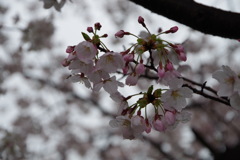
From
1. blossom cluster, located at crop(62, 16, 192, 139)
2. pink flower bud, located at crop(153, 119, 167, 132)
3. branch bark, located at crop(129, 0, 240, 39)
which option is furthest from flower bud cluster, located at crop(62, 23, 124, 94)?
branch bark, located at crop(129, 0, 240, 39)

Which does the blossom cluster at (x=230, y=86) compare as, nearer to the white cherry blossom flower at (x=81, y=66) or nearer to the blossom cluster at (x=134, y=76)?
the blossom cluster at (x=134, y=76)

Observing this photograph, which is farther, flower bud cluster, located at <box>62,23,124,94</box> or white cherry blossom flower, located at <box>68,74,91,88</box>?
white cherry blossom flower, located at <box>68,74,91,88</box>

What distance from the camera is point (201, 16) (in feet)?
5.28

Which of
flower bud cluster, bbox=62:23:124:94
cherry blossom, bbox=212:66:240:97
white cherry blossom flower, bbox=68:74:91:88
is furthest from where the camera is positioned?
white cherry blossom flower, bbox=68:74:91:88

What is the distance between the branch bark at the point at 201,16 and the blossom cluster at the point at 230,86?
0.22 m

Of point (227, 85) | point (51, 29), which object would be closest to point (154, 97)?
point (227, 85)

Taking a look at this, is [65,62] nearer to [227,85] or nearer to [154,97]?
[154,97]

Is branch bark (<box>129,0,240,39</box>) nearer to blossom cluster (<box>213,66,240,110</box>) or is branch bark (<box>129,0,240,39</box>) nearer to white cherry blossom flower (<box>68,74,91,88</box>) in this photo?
blossom cluster (<box>213,66,240,110</box>)

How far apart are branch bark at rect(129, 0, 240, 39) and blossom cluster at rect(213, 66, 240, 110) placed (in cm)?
22

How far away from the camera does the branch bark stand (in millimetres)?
1573

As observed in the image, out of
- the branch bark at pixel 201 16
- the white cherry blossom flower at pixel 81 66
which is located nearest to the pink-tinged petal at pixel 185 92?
the branch bark at pixel 201 16

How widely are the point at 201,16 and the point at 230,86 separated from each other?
16.3 inches

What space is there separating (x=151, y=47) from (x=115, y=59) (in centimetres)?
18

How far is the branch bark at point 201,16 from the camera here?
157 cm
